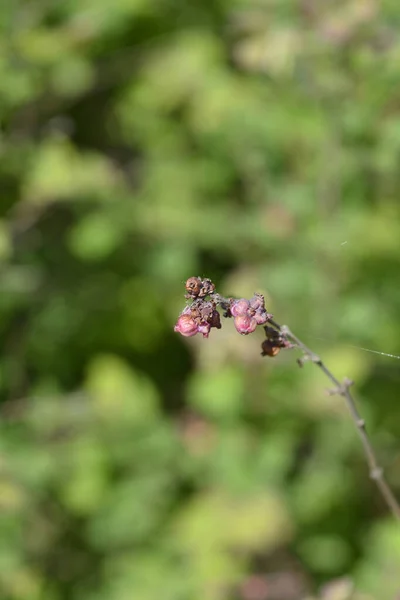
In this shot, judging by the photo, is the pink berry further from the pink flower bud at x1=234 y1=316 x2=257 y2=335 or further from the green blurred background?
the green blurred background

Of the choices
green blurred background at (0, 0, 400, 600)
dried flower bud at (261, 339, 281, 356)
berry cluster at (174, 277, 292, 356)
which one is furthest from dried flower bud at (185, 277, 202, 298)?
green blurred background at (0, 0, 400, 600)

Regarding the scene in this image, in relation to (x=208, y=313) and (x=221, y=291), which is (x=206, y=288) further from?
(x=221, y=291)

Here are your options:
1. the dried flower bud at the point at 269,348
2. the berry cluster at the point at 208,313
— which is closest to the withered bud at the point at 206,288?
the berry cluster at the point at 208,313

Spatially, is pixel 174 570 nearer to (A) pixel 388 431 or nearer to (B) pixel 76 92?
(A) pixel 388 431

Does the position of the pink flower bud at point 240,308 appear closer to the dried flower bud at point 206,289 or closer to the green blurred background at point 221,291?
the dried flower bud at point 206,289

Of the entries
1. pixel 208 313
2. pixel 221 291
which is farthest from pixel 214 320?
pixel 221 291

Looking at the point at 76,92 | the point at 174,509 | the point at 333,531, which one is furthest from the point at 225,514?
the point at 76,92
